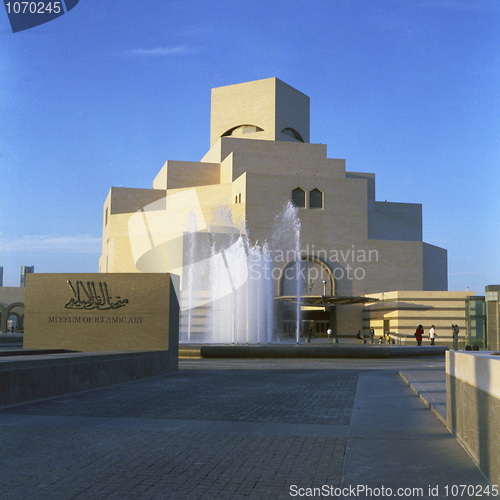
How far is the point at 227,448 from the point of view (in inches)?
242

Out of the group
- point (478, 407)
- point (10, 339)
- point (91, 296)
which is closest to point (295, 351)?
point (91, 296)

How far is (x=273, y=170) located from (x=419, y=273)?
1624 centimetres

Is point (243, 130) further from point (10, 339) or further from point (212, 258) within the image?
point (10, 339)

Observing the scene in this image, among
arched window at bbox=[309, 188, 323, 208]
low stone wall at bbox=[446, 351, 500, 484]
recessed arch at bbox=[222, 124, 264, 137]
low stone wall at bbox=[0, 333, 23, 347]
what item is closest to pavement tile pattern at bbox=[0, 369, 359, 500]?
low stone wall at bbox=[446, 351, 500, 484]

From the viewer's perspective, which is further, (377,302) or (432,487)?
(377,302)

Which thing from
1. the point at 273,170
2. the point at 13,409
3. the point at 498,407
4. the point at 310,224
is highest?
the point at 273,170

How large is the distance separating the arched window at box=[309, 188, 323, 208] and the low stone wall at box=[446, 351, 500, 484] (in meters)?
43.2

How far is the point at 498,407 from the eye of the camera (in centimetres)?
443

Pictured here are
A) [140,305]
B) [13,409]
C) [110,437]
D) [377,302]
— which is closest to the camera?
[110,437]

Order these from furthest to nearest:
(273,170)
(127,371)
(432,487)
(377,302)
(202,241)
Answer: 1. (273,170)
2. (202,241)
3. (377,302)
4. (127,371)
5. (432,487)

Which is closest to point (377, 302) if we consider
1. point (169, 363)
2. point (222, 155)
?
point (222, 155)

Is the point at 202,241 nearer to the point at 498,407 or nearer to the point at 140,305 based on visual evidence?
the point at 140,305

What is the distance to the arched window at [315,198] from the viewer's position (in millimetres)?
49938

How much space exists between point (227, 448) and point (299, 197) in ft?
145
